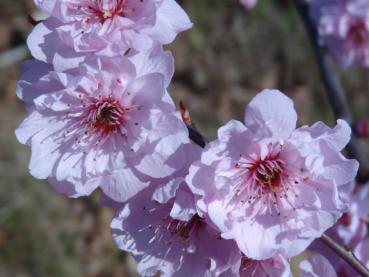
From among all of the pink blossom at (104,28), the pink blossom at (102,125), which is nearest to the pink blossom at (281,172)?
the pink blossom at (102,125)

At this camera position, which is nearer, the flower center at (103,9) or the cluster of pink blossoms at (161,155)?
the cluster of pink blossoms at (161,155)

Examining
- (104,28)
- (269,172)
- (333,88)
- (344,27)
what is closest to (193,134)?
(269,172)

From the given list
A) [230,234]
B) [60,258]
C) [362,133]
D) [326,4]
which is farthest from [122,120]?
[60,258]

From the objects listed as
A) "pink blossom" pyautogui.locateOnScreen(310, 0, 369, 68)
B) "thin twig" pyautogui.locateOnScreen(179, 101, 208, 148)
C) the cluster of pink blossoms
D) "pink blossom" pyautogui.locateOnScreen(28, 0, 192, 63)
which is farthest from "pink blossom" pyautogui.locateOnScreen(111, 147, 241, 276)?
"pink blossom" pyautogui.locateOnScreen(310, 0, 369, 68)

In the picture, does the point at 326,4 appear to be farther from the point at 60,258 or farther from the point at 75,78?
the point at 60,258

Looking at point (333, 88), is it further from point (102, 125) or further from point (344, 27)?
point (102, 125)

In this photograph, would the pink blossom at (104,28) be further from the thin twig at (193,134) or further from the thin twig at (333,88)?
the thin twig at (333,88)

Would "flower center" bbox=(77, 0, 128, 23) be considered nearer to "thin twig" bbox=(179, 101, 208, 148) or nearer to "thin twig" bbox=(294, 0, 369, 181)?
"thin twig" bbox=(179, 101, 208, 148)
